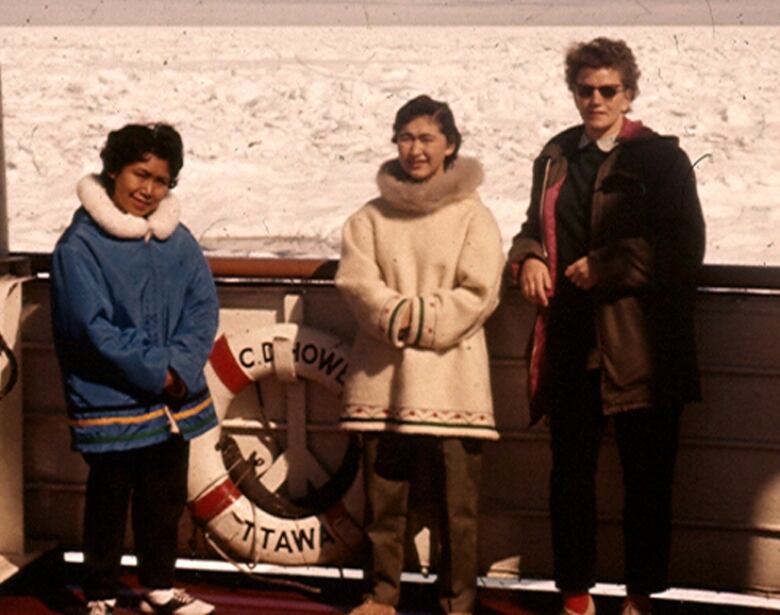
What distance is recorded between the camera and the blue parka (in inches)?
129

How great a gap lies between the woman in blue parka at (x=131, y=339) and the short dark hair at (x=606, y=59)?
37.9 inches

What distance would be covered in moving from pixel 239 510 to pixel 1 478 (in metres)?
0.66

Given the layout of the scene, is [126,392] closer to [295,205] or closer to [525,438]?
[525,438]

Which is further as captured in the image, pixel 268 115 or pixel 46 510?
pixel 268 115

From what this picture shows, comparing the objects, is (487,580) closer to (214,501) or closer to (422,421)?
(422,421)

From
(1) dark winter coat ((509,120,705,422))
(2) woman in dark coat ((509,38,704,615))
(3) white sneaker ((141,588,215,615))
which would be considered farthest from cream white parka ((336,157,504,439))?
(3) white sneaker ((141,588,215,615))

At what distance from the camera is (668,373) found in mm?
3355

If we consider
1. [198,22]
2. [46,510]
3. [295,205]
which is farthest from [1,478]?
[198,22]

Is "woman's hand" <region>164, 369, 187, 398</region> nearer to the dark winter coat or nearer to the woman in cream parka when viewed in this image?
the woman in cream parka

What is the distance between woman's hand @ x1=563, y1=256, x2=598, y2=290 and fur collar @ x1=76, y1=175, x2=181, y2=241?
3.12 feet

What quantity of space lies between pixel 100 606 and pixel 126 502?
256 mm

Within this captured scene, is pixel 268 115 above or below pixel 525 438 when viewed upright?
above

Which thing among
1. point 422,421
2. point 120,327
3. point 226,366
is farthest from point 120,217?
point 422,421

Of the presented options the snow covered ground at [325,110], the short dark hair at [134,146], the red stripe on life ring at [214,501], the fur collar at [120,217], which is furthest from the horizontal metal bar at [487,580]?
the snow covered ground at [325,110]
